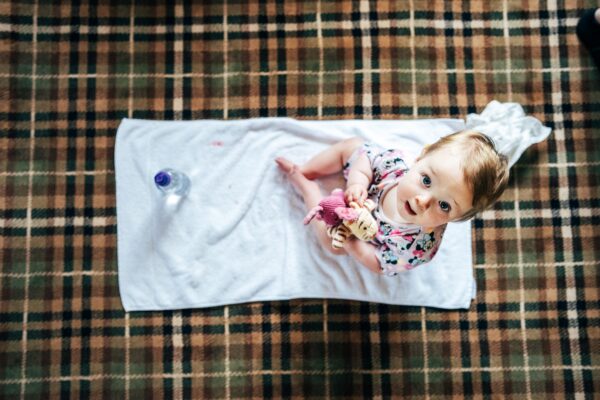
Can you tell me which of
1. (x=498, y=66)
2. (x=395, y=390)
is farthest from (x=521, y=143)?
(x=395, y=390)

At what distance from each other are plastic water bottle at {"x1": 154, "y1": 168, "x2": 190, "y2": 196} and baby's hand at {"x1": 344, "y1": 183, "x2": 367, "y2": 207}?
46cm

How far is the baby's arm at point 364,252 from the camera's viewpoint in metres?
1.40

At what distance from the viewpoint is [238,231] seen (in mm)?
1544

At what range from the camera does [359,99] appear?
160 centimetres

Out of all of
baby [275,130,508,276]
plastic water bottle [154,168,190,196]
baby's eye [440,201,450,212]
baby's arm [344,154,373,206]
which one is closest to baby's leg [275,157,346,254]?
baby [275,130,508,276]

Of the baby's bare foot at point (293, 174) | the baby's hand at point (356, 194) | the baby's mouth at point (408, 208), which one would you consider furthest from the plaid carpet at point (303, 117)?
the baby's mouth at point (408, 208)

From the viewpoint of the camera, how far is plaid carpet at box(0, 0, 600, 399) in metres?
1.54

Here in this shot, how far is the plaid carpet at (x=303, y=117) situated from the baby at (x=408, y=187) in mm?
180

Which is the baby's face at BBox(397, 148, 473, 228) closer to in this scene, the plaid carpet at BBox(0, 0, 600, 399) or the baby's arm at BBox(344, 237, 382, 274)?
the baby's arm at BBox(344, 237, 382, 274)

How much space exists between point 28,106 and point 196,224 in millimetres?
585

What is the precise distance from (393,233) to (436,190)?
22cm

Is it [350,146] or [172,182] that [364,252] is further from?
[172,182]

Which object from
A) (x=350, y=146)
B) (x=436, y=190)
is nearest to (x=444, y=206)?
(x=436, y=190)

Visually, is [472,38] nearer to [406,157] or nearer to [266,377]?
[406,157]
